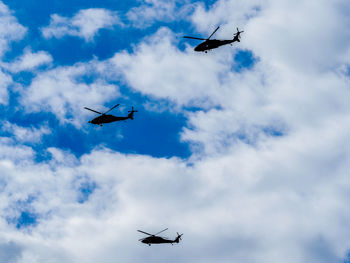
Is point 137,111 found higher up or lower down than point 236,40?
lower down

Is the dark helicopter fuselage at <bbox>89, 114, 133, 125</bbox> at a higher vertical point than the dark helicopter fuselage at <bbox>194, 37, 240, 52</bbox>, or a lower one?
lower

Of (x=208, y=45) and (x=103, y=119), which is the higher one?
(x=208, y=45)

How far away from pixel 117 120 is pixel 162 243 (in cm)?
4057

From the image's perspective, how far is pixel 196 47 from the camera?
108 m

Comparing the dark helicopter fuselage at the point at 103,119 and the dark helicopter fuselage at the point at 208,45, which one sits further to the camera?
the dark helicopter fuselage at the point at 103,119

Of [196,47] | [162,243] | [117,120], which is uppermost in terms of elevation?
[196,47]

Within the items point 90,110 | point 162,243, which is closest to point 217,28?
point 90,110

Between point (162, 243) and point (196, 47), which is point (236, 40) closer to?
point (196, 47)

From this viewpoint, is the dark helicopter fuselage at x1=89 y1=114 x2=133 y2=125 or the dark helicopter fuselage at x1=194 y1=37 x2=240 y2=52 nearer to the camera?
the dark helicopter fuselage at x1=194 y1=37 x2=240 y2=52

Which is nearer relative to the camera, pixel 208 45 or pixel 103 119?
pixel 208 45

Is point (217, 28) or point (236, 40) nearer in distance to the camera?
point (217, 28)

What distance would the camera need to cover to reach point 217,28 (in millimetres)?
102250

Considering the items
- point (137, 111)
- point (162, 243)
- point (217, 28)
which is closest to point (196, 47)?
point (217, 28)

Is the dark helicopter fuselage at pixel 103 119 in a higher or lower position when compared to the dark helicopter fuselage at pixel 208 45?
lower
